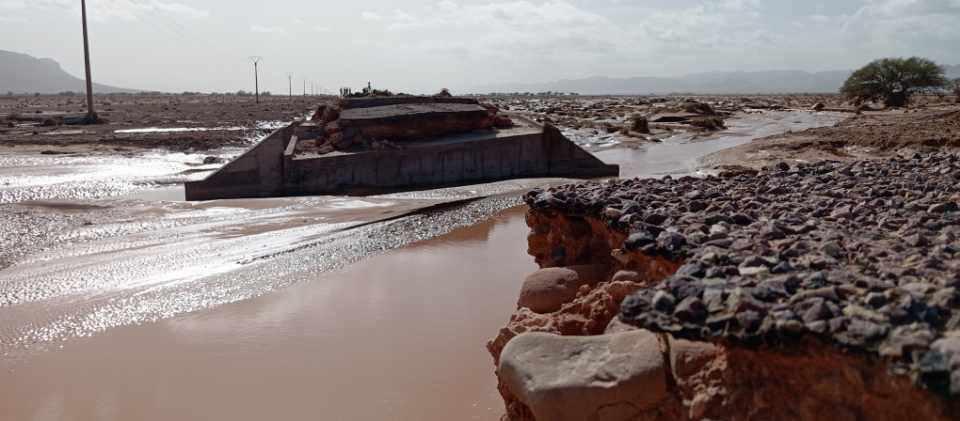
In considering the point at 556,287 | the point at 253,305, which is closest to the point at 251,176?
the point at 253,305

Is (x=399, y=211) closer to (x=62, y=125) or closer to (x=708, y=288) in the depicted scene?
(x=708, y=288)

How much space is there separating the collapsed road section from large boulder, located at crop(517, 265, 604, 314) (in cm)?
910

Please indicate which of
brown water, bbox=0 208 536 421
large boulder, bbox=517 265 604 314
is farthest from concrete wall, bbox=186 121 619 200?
large boulder, bbox=517 265 604 314

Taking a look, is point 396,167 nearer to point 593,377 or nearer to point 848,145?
point 593,377

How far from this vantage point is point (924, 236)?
10.5 ft

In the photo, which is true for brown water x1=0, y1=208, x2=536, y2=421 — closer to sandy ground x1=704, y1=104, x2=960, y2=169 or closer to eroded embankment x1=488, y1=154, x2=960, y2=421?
eroded embankment x1=488, y1=154, x2=960, y2=421

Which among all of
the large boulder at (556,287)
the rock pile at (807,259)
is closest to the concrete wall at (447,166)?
the rock pile at (807,259)

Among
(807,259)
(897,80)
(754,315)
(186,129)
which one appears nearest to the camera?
(754,315)

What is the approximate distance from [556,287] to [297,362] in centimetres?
215

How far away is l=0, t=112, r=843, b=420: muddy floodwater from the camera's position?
4.70 metres

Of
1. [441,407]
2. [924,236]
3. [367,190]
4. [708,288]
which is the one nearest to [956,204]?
[924,236]

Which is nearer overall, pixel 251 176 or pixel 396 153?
pixel 251 176

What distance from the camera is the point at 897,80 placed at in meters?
37.2

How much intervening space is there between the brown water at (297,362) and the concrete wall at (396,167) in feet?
19.4
